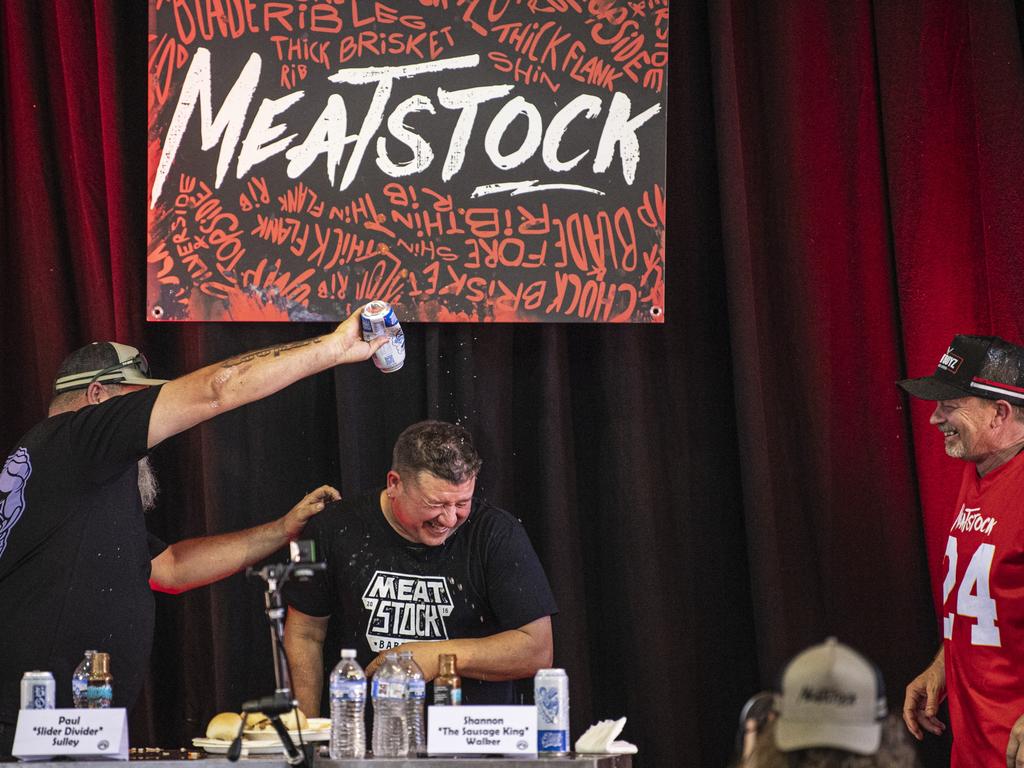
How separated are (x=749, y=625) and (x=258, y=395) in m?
1.91

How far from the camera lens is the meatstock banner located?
12.6 feet

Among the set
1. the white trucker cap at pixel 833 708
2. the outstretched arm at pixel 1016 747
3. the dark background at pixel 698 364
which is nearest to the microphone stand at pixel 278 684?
the white trucker cap at pixel 833 708

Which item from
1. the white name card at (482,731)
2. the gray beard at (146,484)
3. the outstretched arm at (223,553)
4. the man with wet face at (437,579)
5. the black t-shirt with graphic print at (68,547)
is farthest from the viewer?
the gray beard at (146,484)

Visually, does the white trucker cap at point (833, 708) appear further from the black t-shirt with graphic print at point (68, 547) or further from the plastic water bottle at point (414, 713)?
the black t-shirt with graphic print at point (68, 547)

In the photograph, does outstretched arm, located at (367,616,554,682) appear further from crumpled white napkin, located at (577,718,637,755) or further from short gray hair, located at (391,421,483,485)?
crumpled white napkin, located at (577,718,637,755)

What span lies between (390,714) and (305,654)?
904mm

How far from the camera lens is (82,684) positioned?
2838mm

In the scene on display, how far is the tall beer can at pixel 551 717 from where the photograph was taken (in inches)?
Answer: 101

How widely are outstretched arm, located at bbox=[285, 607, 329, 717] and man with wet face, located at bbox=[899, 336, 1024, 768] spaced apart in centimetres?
171

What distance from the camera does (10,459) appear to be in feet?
10.2

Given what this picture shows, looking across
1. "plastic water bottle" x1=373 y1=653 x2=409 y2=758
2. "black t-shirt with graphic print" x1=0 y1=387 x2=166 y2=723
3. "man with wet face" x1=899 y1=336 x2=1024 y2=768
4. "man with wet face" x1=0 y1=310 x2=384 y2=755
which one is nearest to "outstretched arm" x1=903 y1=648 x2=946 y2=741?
"man with wet face" x1=899 y1=336 x2=1024 y2=768

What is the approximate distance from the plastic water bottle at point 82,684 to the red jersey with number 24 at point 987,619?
7.34 feet

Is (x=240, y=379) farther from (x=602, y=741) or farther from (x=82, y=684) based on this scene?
(x=602, y=741)

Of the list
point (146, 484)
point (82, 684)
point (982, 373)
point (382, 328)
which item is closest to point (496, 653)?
point (382, 328)
